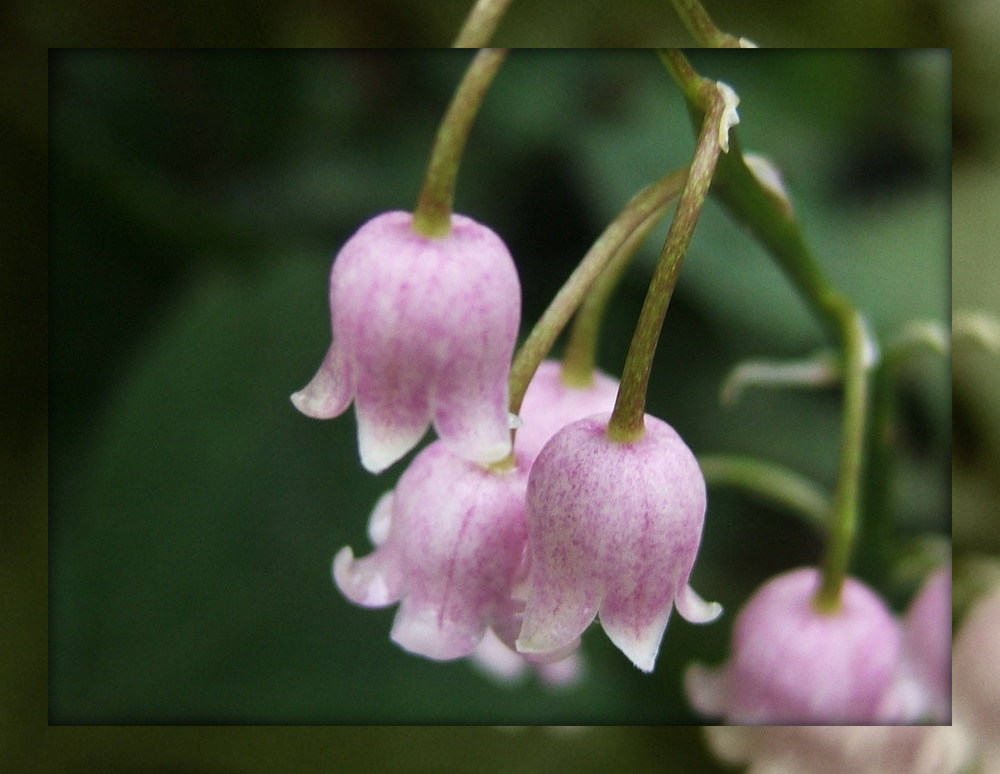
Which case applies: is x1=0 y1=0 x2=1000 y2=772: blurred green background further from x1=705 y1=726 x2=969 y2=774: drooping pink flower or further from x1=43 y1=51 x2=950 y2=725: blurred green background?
x1=705 y1=726 x2=969 y2=774: drooping pink flower

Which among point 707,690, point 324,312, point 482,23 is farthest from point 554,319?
point 324,312

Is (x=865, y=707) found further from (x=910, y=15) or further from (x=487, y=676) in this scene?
(x=910, y=15)

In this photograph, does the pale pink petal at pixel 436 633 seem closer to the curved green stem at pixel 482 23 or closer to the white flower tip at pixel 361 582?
the white flower tip at pixel 361 582

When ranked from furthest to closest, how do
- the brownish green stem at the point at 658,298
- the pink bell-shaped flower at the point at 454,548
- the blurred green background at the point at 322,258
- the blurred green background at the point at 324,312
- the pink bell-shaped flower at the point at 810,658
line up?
the blurred green background at the point at 324,312
the blurred green background at the point at 322,258
the pink bell-shaped flower at the point at 810,658
the pink bell-shaped flower at the point at 454,548
the brownish green stem at the point at 658,298

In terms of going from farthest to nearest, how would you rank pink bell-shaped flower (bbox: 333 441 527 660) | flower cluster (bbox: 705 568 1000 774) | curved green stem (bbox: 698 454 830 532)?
curved green stem (bbox: 698 454 830 532)
flower cluster (bbox: 705 568 1000 774)
pink bell-shaped flower (bbox: 333 441 527 660)

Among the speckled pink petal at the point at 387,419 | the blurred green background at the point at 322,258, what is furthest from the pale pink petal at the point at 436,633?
the blurred green background at the point at 322,258

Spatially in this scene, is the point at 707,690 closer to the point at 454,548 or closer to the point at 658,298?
the point at 454,548

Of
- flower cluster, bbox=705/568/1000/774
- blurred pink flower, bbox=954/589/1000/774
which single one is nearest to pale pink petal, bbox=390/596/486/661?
flower cluster, bbox=705/568/1000/774
